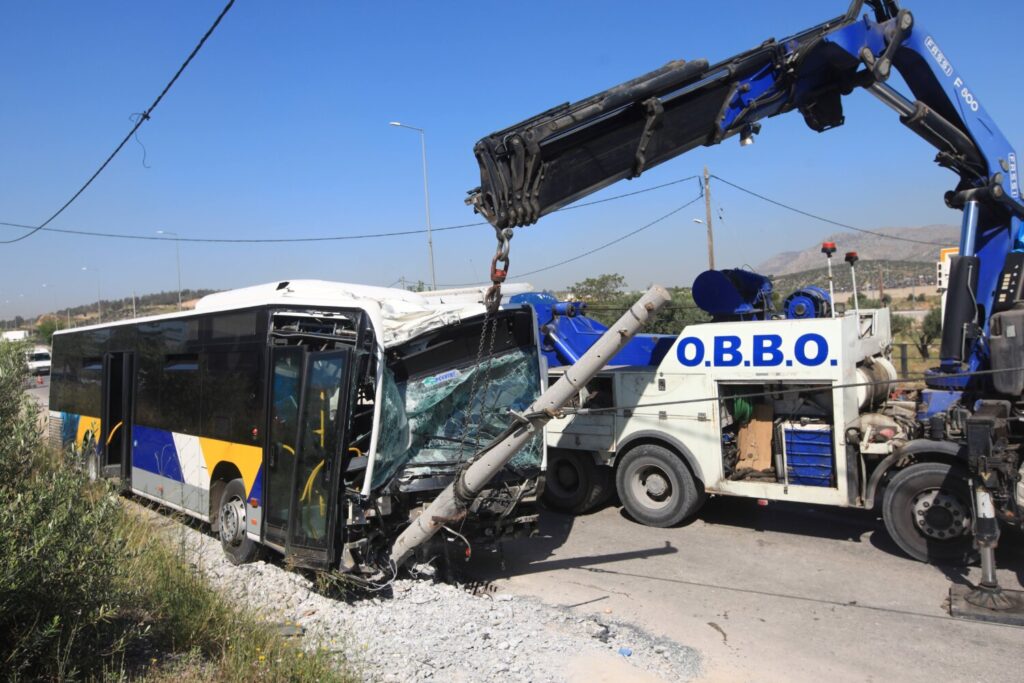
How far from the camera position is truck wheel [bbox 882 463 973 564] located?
7301 mm

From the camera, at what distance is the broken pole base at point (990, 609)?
6109 mm

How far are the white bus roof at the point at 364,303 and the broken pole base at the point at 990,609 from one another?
16.5ft

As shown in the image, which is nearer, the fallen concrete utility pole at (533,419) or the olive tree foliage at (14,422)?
the olive tree foliage at (14,422)

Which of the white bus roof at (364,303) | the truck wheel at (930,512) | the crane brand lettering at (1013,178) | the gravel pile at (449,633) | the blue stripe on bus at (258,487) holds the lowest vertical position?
the gravel pile at (449,633)

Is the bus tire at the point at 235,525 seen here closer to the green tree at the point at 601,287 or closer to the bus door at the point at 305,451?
the bus door at the point at 305,451

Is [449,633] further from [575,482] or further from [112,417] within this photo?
[112,417]

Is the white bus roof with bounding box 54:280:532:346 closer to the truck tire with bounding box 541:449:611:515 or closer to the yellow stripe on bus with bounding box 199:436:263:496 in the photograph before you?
the yellow stripe on bus with bounding box 199:436:263:496

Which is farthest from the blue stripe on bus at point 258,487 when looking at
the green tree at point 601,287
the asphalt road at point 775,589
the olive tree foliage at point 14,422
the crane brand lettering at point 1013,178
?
the green tree at point 601,287

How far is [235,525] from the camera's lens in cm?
792

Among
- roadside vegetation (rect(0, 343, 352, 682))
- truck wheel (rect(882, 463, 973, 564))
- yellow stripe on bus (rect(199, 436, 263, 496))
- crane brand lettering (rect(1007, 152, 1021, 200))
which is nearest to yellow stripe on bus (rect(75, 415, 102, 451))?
yellow stripe on bus (rect(199, 436, 263, 496))

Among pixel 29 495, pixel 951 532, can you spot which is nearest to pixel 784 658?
pixel 951 532

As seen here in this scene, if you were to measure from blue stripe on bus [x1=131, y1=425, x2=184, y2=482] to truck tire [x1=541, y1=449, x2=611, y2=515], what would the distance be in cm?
488

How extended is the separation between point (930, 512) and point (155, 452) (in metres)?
9.35

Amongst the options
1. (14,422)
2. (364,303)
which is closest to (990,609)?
(364,303)
